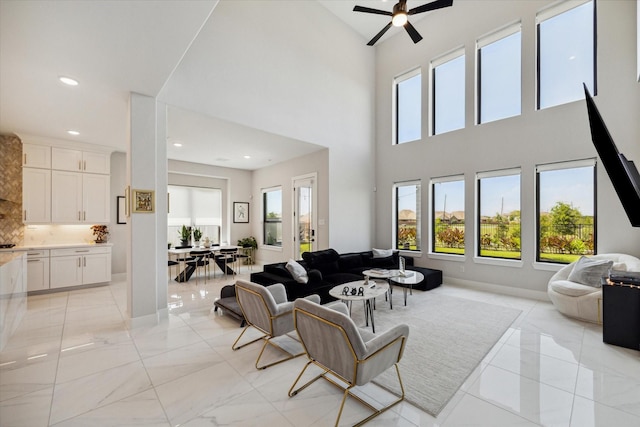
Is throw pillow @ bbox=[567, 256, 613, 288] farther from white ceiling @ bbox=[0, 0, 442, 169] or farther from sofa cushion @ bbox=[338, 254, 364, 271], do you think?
white ceiling @ bbox=[0, 0, 442, 169]

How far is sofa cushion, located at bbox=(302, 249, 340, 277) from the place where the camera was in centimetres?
547

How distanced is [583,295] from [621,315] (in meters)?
0.81

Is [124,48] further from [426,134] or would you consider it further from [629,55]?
[629,55]

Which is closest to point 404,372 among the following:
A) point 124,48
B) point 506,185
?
point 124,48

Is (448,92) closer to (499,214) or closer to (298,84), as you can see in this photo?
(499,214)

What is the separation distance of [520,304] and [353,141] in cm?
486

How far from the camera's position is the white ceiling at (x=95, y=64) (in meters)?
2.30

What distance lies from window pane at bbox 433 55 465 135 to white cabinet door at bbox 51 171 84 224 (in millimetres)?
8150

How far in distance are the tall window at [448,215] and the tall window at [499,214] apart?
1.24 feet

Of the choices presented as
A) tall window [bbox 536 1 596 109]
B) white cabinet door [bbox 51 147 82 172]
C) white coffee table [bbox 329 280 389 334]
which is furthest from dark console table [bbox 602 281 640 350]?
white cabinet door [bbox 51 147 82 172]

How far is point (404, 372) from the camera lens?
2.65 metres

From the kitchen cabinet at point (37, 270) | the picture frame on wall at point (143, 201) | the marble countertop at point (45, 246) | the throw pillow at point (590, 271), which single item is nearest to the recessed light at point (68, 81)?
the picture frame on wall at point (143, 201)

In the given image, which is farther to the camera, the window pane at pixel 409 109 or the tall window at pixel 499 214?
the window pane at pixel 409 109

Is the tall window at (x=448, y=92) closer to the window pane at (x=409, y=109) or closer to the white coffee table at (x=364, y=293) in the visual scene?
the window pane at (x=409, y=109)
